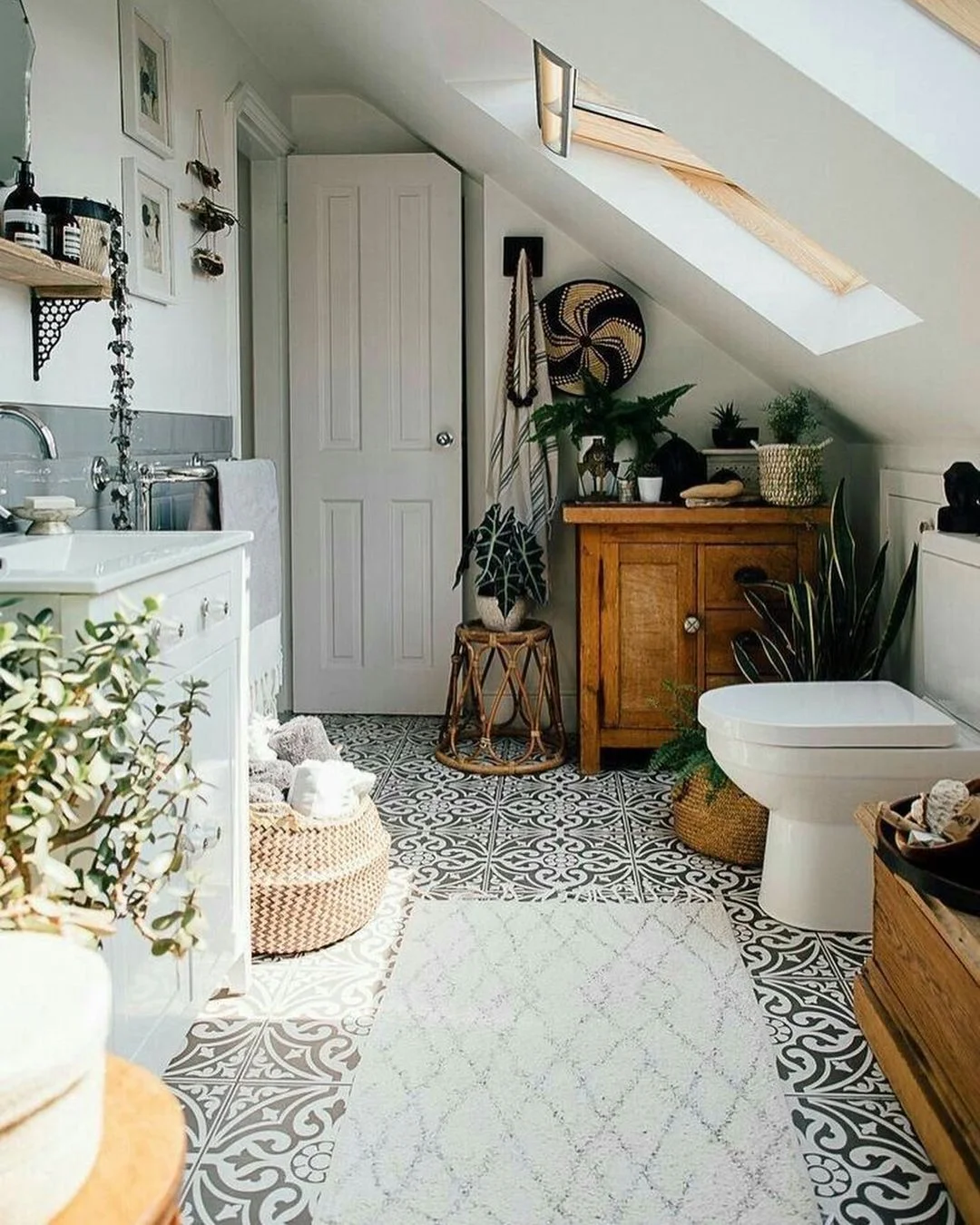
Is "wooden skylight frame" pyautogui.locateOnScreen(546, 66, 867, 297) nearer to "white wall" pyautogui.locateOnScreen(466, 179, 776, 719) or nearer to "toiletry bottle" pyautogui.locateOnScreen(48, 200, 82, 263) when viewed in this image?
"white wall" pyautogui.locateOnScreen(466, 179, 776, 719)

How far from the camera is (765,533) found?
145 inches

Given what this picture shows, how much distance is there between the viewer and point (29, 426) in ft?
7.64

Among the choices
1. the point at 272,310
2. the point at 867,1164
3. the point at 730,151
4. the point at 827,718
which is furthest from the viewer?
the point at 272,310

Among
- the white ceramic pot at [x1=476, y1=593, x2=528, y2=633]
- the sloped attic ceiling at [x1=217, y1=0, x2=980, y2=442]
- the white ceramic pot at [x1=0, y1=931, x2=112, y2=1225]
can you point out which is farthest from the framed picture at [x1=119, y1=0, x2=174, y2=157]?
the white ceramic pot at [x1=0, y1=931, x2=112, y2=1225]

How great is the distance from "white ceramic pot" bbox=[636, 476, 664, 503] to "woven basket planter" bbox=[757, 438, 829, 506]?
0.35 meters

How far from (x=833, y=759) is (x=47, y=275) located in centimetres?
176

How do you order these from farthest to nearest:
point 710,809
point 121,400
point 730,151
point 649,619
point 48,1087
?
1. point 649,619
2. point 710,809
3. point 121,400
4. point 730,151
5. point 48,1087

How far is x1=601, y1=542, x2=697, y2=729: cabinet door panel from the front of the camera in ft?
12.2

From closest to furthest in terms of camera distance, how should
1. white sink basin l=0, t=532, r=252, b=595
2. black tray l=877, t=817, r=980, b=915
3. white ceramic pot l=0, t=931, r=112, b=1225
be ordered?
white ceramic pot l=0, t=931, r=112, b=1225 < white sink basin l=0, t=532, r=252, b=595 < black tray l=877, t=817, r=980, b=915

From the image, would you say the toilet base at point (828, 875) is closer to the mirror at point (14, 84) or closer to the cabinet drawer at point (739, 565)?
the cabinet drawer at point (739, 565)

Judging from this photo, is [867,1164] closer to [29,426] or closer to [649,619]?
[29,426]

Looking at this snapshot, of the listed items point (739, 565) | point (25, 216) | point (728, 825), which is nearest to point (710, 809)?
point (728, 825)

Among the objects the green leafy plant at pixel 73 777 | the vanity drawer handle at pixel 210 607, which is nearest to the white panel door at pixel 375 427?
the vanity drawer handle at pixel 210 607

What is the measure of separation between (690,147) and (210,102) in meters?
1.82
